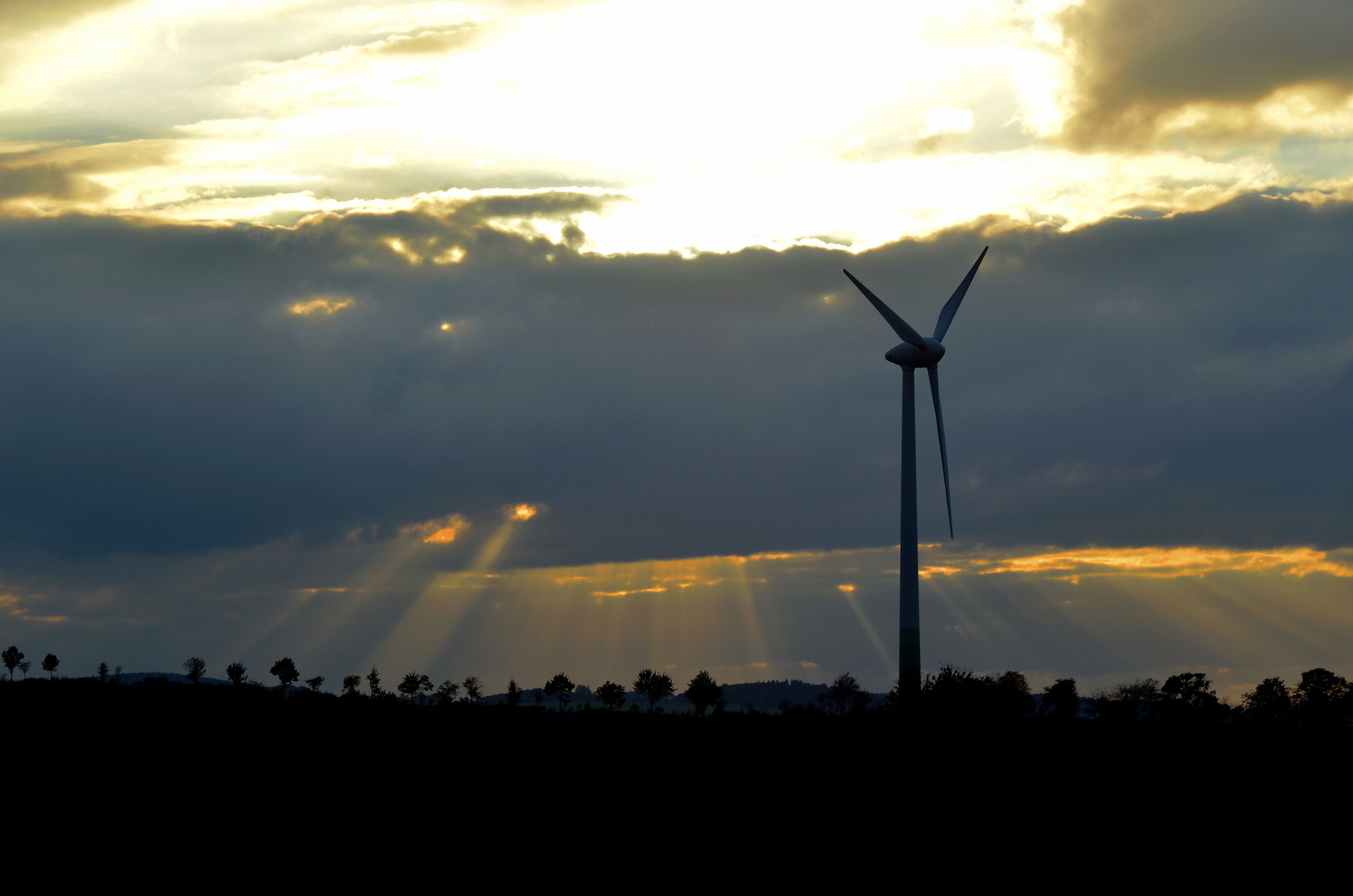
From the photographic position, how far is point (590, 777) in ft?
269

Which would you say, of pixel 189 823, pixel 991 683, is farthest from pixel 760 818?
pixel 991 683

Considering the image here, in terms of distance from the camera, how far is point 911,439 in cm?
11731

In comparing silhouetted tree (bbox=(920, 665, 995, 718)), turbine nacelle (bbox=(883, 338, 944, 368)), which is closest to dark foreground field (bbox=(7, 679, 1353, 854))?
silhouetted tree (bbox=(920, 665, 995, 718))

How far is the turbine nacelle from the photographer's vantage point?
120750 millimetres

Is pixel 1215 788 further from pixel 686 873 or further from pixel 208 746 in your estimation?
pixel 208 746

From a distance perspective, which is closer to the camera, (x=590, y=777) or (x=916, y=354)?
(x=590, y=777)

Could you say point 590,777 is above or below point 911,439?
below

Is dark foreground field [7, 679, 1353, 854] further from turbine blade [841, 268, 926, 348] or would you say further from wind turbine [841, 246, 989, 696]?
turbine blade [841, 268, 926, 348]

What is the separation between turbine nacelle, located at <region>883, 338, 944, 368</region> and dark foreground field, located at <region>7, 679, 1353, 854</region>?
37957mm

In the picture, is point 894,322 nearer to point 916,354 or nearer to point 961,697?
point 916,354

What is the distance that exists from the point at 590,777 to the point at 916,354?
6119 centimetres

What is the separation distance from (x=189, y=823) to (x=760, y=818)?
32303mm

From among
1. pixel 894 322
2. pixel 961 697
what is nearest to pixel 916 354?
pixel 894 322

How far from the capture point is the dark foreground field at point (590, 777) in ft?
207
